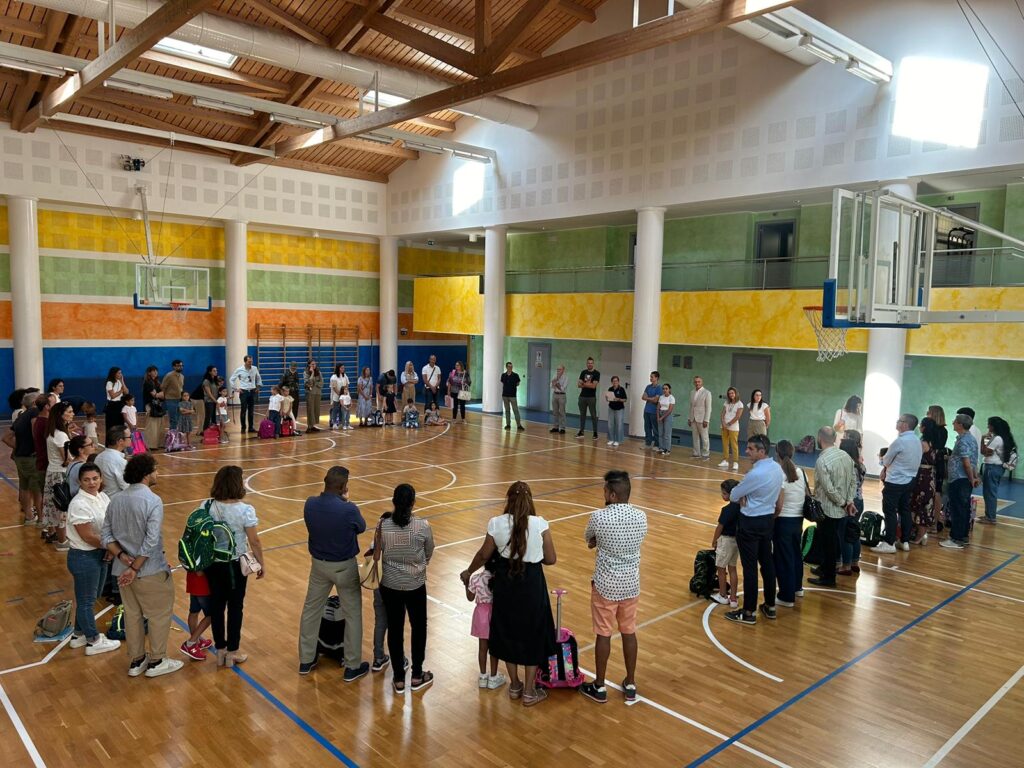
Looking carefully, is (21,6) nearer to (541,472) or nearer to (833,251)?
(541,472)

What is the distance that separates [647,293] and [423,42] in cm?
759

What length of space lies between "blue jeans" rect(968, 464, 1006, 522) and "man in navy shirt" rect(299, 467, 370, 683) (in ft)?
33.0

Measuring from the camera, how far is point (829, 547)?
825 cm

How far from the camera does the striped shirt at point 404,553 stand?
17.3 ft

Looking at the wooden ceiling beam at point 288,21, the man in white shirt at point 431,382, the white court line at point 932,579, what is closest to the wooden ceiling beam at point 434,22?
the wooden ceiling beam at point 288,21

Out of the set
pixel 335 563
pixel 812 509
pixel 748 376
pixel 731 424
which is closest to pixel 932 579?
pixel 812 509

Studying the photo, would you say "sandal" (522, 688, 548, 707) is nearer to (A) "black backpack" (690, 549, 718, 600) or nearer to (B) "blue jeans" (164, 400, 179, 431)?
(A) "black backpack" (690, 549, 718, 600)

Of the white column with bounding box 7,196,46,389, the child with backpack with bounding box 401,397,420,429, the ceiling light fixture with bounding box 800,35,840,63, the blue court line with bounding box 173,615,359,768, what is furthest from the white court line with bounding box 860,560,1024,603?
the white column with bounding box 7,196,46,389

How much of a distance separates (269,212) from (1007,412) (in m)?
20.1

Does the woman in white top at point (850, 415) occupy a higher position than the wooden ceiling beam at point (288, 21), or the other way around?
the wooden ceiling beam at point (288, 21)

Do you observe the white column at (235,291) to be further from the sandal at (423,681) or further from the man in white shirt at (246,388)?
the sandal at (423,681)

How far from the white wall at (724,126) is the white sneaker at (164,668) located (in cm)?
1384

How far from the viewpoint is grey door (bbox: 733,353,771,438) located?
1852 centimetres

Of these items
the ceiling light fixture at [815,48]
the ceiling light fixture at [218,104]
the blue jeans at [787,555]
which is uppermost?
the ceiling light fixture at [815,48]
